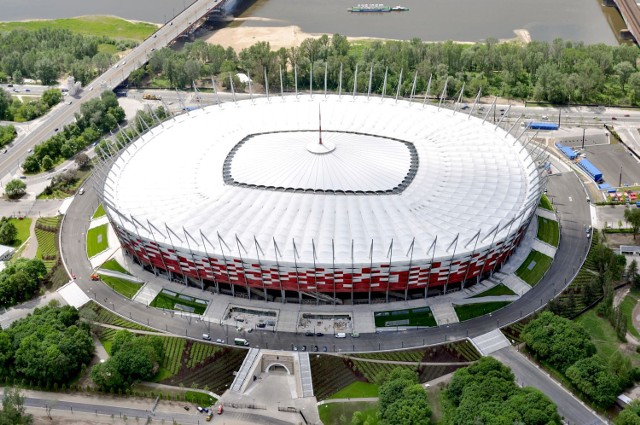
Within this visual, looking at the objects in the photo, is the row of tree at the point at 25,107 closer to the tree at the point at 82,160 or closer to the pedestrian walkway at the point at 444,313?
the tree at the point at 82,160

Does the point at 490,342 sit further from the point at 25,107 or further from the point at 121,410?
the point at 25,107

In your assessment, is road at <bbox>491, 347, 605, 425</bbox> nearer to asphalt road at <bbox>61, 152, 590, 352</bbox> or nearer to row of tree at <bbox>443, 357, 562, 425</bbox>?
row of tree at <bbox>443, 357, 562, 425</bbox>

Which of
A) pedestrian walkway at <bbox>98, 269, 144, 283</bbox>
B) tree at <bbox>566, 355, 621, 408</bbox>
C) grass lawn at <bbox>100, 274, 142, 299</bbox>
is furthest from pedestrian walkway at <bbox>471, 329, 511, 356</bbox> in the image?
pedestrian walkway at <bbox>98, 269, 144, 283</bbox>

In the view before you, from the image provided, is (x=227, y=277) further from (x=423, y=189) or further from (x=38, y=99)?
(x=38, y=99)

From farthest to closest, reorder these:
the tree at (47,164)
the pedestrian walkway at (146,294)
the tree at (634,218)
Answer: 1. the tree at (47,164)
2. the tree at (634,218)
3. the pedestrian walkway at (146,294)

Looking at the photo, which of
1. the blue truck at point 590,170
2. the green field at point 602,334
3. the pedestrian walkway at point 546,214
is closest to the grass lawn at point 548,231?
the pedestrian walkway at point 546,214

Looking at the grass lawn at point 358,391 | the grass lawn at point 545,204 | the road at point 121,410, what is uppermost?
the grass lawn at point 545,204
